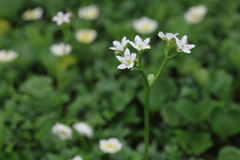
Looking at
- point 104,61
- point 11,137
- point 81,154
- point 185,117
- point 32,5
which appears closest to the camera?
point 81,154

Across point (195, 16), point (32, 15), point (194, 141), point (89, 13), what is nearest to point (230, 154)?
point (194, 141)

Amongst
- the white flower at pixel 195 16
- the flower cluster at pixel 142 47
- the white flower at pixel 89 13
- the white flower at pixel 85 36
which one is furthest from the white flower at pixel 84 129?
the white flower at pixel 195 16

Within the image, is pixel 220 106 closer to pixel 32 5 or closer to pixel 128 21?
pixel 128 21

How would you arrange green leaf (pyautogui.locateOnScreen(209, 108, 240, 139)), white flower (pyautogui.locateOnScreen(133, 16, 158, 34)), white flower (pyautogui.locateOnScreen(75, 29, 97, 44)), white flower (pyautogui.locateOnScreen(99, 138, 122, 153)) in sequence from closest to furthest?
1. white flower (pyautogui.locateOnScreen(99, 138, 122, 153))
2. green leaf (pyautogui.locateOnScreen(209, 108, 240, 139))
3. white flower (pyautogui.locateOnScreen(75, 29, 97, 44))
4. white flower (pyautogui.locateOnScreen(133, 16, 158, 34))

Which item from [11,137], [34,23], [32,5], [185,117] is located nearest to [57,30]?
[34,23]

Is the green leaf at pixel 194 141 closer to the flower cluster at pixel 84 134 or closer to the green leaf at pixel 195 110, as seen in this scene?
the green leaf at pixel 195 110

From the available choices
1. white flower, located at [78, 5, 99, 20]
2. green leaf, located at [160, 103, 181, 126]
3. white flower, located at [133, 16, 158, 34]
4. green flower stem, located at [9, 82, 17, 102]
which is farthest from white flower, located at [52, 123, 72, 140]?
white flower, located at [78, 5, 99, 20]

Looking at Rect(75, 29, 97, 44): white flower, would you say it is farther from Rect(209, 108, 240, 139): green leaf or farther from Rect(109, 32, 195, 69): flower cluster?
Rect(109, 32, 195, 69): flower cluster
